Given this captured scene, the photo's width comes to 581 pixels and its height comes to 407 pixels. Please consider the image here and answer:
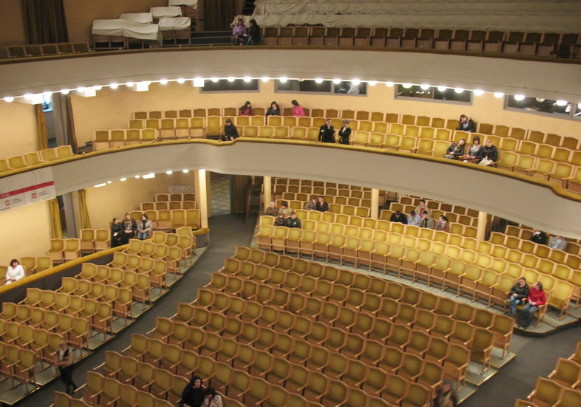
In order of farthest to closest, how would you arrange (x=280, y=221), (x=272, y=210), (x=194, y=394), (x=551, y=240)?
(x=272, y=210)
(x=280, y=221)
(x=551, y=240)
(x=194, y=394)

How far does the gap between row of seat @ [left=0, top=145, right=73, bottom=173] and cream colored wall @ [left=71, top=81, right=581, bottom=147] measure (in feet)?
5.21

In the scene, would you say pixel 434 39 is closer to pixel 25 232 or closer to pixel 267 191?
pixel 267 191

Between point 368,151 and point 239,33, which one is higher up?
point 239,33

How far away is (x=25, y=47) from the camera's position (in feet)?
42.9

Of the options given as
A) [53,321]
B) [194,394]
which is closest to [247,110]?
[53,321]

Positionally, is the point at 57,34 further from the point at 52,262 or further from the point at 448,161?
the point at 448,161

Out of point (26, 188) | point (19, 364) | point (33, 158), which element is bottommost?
point (19, 364)

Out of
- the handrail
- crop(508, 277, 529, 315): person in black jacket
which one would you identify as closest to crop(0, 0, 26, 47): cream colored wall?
the handrail

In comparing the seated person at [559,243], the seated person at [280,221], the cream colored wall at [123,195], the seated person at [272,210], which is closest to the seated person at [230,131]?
the seated person at [272,210]

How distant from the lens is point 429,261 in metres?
12.6

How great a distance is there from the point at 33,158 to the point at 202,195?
3804 mm

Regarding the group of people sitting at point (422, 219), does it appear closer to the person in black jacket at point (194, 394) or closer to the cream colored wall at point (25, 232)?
the person in black jacket at point (194, 394)

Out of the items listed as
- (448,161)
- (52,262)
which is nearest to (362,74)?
(448,161)

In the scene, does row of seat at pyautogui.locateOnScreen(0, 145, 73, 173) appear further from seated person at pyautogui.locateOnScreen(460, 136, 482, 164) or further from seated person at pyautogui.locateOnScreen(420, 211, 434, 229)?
seated person at pyautogui.locateOnScreen(460, 136, 482, 164)
